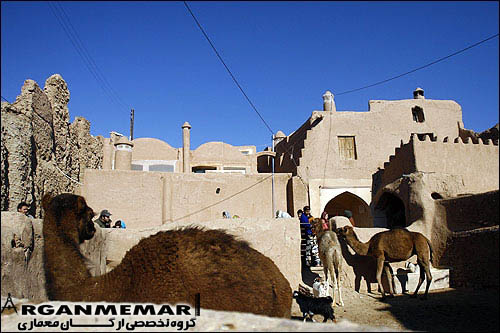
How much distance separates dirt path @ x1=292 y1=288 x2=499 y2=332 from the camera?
459 centimetres

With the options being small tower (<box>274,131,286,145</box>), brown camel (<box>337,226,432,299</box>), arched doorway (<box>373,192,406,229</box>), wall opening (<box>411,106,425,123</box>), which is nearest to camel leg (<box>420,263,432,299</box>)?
brown camel (<box>337,226,432,299</box>)

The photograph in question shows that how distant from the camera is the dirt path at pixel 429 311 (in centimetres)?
459

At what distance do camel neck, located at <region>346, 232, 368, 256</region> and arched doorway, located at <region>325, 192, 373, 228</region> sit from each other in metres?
7.87

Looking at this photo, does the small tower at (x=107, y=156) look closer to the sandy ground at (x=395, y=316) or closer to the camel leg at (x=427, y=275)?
the sandy ground at (x=395, y=316)

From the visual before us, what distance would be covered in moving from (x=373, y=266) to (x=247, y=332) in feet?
23.4

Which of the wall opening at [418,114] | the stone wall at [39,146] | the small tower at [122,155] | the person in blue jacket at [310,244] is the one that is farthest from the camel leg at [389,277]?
the wall opening at [418,114]

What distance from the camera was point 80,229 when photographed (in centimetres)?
364

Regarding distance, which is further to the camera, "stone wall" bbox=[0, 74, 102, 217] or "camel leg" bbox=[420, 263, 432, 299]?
"stone wall" bbox=[0, 74, 102, 217]

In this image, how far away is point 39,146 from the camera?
33.2 feet

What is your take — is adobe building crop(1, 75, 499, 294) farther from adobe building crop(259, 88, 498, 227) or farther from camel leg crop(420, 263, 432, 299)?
camel leg crop(420, 263, 432, 299)

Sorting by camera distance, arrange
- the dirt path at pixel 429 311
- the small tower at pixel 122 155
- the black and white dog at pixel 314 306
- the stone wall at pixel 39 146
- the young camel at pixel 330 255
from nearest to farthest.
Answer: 1. the dirt path at pixel 429 311
2. the black and white dog at pixel 314 306
3. the young camel at pixel 330 255
4. the stone wall at pixel 39 146
5. the small tower at pixel 122 155

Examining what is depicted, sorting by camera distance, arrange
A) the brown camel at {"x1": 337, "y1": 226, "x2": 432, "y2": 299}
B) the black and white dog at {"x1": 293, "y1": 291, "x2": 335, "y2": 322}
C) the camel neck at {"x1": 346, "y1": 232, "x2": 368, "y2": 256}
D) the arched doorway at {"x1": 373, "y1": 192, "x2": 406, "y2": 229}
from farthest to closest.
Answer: the arched doorway at {"x1": 373, "y1": 192, "x2": 406, "y2": 229} < the camel neck at {"x1": 346, "y1": 232, "x2": 368, "y2": 256} < the brown camel at {"x1": 337, "y1": 226, "x2": 432, "y2": 299} < the black and white dog at {"x1": 293, "y1": 291, "x2": 335, "y2": 322}

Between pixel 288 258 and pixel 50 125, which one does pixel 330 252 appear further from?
pixel 50 125

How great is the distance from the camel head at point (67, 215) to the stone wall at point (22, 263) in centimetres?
24
